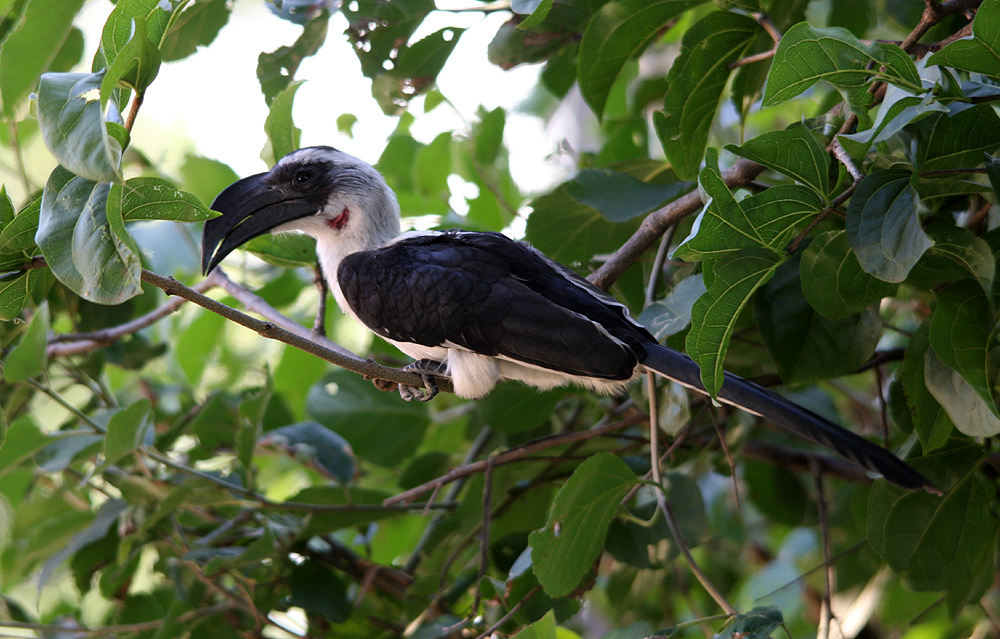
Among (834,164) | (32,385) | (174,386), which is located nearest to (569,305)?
(834,164)

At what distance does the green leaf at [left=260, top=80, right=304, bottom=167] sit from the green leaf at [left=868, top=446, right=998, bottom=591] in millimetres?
1609

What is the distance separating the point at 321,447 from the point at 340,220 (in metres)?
0.68

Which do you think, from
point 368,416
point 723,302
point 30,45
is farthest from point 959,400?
point 30,45

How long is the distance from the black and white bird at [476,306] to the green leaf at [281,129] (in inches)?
1.9

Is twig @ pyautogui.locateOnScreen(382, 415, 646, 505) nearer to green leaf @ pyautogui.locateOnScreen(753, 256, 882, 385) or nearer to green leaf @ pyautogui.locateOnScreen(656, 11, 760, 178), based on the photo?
green leaf @ pyautogui.locateOnScreen(753, 256, 882, 385)

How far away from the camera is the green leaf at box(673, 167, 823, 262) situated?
1124mm

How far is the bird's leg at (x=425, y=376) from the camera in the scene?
1.86m

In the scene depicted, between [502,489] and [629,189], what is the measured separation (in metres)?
0.91

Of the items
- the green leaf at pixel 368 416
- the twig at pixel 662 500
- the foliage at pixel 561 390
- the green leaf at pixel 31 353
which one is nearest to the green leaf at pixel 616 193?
the foliage at pixel 561 390

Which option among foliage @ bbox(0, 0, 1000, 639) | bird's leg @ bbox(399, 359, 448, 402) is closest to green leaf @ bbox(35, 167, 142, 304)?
foliage @ bbox(0, 0, 1000, 639)

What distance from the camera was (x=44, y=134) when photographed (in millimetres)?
990

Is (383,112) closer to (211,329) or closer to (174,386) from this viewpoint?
(211,329)

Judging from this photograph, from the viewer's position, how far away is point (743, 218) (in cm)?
115

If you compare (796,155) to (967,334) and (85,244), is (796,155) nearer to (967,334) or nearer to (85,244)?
(967,334)
